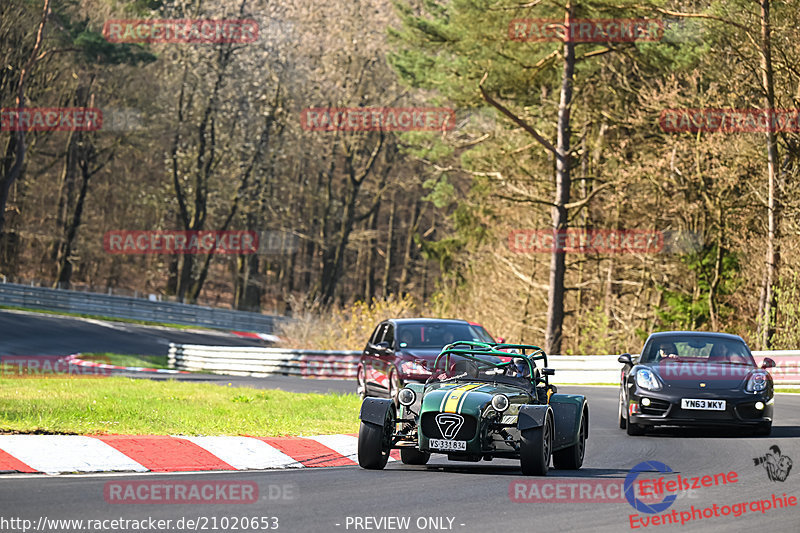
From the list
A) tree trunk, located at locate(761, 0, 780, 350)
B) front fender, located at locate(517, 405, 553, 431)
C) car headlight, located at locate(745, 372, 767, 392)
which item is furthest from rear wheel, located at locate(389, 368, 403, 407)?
tree trunk, located at locate(761, 0, 780, 350)

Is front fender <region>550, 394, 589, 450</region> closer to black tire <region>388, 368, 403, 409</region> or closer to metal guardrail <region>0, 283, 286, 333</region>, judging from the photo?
black tire <region>388, 368, 403, 409</region>

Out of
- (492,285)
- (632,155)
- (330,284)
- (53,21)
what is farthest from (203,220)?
(632,155)

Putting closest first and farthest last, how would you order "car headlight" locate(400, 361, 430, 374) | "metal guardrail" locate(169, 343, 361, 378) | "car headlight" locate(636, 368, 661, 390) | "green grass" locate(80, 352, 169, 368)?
"car headlight" locate(636, 368, 661, 390) → "car headlight" locate(400, 361, 430, 374) → "metal guardrail" locate(169, 343, 361, 378) → "green grass" locate(80, 352, 169, 368)

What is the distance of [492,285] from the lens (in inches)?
1818

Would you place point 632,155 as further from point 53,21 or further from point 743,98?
point 53,21

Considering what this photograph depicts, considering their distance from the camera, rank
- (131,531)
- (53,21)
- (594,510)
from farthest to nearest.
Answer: (53,21), (594,510), (131,531)

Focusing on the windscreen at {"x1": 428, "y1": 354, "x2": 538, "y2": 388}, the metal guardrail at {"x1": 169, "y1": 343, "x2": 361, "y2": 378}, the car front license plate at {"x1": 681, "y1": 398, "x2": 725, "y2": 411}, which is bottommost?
the metal guardrail at {"x1": 169, "y1": 343, "x2": 361, "y2": 378}

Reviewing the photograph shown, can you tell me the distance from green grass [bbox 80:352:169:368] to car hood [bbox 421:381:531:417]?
27.9 meters

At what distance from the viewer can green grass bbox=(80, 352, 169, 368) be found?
125 feet

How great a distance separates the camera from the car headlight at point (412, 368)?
1898 cm

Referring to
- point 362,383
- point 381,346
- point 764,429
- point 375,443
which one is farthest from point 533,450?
point 362,383

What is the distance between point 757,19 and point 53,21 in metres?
35.0

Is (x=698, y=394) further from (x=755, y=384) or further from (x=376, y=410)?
(x=376, y=410)

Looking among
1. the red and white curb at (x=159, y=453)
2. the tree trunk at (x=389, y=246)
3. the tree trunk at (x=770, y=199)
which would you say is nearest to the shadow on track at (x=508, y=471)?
the red and white curb at (x=159, y=453)
